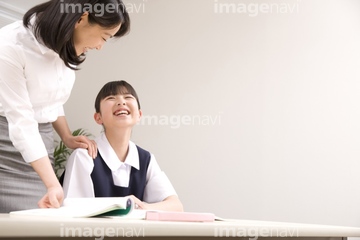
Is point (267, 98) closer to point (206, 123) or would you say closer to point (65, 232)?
point (206, 123)

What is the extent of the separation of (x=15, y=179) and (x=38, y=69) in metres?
Answer: 0.39

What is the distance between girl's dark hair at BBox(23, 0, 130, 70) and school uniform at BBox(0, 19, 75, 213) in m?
0.05

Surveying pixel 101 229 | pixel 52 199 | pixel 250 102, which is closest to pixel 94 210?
pixel 101 229

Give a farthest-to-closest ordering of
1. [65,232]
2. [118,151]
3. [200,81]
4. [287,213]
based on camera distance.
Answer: [200,81] → [287,213] → [118,151] → [65,232]

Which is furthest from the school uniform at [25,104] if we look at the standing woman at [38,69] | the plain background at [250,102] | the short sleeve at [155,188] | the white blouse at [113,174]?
the plain background at [250,102]

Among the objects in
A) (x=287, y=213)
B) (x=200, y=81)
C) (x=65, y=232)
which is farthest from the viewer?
(x=200, y=81)

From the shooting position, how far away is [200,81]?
3.86 meters

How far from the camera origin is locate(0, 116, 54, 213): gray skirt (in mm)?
1731

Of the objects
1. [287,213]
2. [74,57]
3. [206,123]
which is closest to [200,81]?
[206,123]

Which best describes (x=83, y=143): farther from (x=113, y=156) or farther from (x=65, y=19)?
(x=65, y=19)

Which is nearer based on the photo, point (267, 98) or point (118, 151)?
point (118, 151)

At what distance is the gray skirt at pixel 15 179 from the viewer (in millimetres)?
1731

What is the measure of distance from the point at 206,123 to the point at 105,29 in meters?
2.30

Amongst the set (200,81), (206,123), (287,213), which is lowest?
(287,213)
